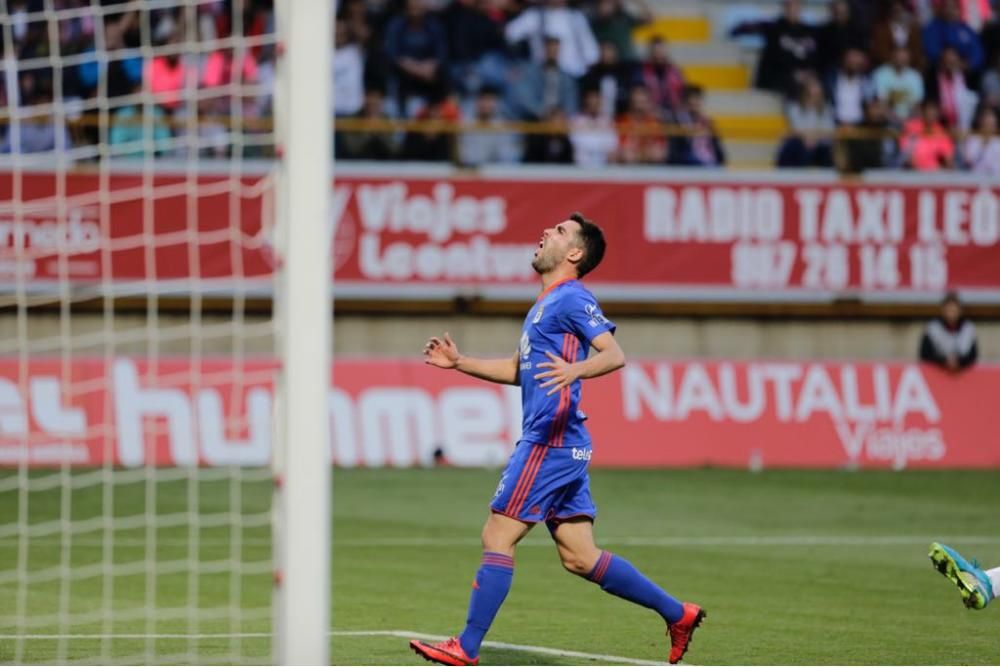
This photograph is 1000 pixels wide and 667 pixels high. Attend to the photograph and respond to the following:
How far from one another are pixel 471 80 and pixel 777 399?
569 cm

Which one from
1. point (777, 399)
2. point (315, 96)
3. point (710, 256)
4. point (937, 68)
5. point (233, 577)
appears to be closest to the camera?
point (315, 96)

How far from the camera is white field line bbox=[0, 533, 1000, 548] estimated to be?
14211 millimetres

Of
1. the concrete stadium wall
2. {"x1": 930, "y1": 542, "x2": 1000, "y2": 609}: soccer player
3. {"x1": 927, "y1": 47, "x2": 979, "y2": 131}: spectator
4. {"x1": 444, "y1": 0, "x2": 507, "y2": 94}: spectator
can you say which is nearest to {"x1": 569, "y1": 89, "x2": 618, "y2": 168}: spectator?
{"x1": 444, "y1": 0, "x2": 507, "y2": 94}: spectator

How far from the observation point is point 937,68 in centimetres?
2584

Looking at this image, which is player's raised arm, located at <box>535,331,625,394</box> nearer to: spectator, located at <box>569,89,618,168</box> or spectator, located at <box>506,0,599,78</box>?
spectator, located at <box>569,89,618,168</box>

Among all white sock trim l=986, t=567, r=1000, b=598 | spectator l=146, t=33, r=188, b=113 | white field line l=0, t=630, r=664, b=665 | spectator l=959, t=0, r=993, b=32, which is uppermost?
spectator l=959, t=0, r=993, b=32

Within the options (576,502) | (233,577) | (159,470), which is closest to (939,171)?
(159,470)

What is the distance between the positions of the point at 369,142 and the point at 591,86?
315cm

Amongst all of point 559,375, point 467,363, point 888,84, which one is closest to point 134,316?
point 888,84

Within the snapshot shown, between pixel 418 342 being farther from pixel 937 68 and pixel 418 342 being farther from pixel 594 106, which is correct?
pixel 937 68

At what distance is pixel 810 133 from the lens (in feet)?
79.2

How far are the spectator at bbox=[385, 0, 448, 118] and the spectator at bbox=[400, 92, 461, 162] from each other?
0.70 feet

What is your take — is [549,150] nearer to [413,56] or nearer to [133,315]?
[413,56]

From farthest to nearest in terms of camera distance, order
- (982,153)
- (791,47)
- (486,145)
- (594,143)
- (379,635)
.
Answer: (791,47) → (982,153) → (594,143) → (486,145) → (379,635)
